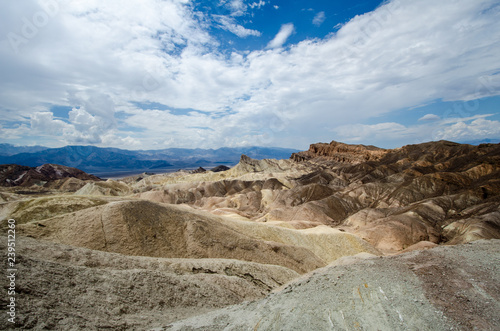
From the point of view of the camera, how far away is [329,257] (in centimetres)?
2720

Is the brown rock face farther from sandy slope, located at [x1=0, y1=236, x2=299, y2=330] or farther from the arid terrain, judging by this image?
sandy slope, located at [x1=0, y1=236, x2=299, y2=330]

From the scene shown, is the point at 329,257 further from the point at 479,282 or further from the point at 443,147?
the point at 443,147

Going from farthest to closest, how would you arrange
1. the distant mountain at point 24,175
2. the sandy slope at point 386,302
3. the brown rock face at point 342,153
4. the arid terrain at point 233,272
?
the brown rock face at point 342,153
the distant mountain at point 24,175
the arid terrain at point 233,272
the sandy slope at point 386,302

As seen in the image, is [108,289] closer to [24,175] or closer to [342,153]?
[342,153]

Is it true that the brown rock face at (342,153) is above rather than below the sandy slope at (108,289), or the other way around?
above

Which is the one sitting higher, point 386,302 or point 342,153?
point 342,153

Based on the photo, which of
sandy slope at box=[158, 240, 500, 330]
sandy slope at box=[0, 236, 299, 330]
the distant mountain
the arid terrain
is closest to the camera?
sandy slope at box=[158, 240, 500, 330]

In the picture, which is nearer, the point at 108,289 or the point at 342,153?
the point at 108,289

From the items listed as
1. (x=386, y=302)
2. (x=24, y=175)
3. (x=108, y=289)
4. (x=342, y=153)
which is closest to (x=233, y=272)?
(x=108, y=289)

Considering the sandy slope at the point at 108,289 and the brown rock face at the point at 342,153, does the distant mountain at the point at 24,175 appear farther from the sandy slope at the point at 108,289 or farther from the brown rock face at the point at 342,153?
the sandy slope at the point at 108,289

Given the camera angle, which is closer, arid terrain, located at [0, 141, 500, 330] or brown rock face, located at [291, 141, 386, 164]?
arid terrain, located at [0, 141, 500, 330]

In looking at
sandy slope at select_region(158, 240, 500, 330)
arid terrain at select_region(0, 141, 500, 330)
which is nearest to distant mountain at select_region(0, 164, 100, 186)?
arid terrain at select_region(0, 141, 500, 330)

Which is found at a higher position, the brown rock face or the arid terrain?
the brown rock face

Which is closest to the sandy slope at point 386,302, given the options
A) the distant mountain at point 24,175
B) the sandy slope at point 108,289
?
the sandy slope at point 108,289
